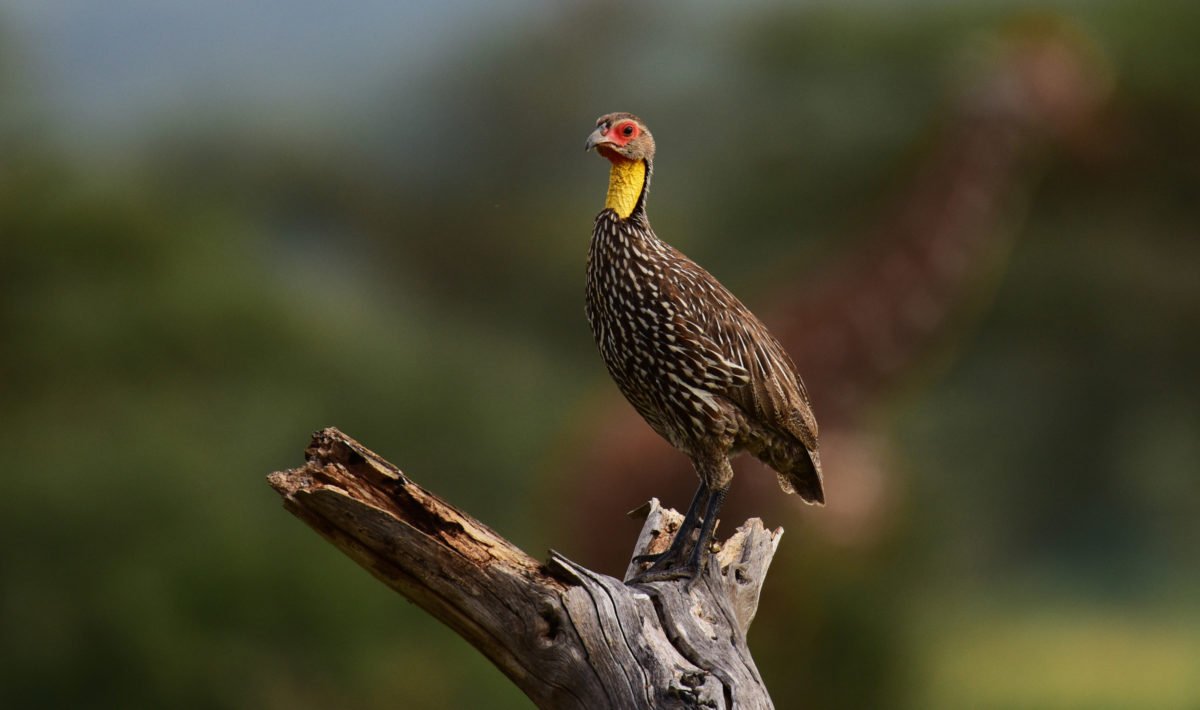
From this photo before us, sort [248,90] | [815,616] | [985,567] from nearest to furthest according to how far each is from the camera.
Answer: [815,616], [985,567], [248,90]

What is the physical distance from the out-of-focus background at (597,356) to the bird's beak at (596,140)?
10.3 feet

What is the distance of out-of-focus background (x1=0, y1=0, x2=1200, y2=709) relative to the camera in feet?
23.7

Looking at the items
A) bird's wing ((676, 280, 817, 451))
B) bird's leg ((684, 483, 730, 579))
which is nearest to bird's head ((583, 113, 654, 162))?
bird's wing ((676, 280, 817, 451))

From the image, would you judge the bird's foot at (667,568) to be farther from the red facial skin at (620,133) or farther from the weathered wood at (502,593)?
the red facial skin at (620,133)

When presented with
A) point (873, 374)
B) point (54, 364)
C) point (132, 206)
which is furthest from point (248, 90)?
point (873, 374)

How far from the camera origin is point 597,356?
10.3 meters

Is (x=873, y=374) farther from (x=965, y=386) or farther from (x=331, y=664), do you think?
(x=965, y=386)

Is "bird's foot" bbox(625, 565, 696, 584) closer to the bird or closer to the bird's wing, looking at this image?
the bird

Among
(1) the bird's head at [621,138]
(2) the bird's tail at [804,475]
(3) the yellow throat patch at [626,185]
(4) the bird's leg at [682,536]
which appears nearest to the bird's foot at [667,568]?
(4) the bird's leg at [682,536]

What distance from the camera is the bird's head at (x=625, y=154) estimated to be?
12.8 ft

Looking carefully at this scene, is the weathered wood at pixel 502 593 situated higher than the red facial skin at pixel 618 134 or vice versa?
the red facial skin at pixel 618 134

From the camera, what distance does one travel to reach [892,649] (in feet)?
25.6

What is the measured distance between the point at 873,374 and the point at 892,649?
1.45 metres

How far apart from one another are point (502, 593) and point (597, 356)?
698 cm
